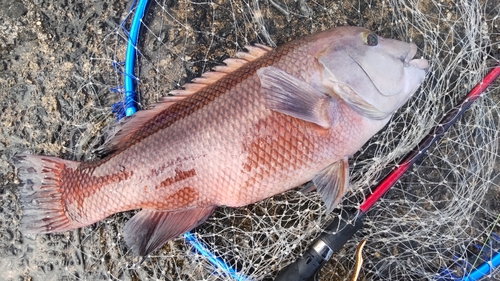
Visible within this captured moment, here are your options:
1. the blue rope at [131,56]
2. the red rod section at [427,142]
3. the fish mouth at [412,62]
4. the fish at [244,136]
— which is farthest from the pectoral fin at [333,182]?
the blue rope at [131,56]

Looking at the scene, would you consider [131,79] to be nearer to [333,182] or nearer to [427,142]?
[333,182]

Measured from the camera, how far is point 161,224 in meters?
1.79

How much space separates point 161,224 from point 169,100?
1.78ft

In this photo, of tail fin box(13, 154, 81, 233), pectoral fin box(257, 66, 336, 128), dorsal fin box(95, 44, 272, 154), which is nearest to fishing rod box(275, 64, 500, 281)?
pectoral fin box(257, 66, 336, 128)

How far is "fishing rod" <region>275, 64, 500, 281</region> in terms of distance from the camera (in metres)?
1.81

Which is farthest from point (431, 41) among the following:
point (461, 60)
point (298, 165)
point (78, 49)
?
point (78, 49)

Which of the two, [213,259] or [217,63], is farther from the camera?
[217,63]

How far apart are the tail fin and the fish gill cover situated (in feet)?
0.75

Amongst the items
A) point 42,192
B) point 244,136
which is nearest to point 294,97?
point 244,136

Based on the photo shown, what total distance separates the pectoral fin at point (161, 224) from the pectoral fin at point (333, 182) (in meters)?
0.51

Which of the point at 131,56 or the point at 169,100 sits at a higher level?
the point at 131,56

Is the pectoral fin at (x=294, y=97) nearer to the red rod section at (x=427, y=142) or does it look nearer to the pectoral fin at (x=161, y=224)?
the red rod section at (x=427, y=142)

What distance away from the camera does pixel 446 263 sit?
211cm

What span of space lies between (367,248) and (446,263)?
1.34ft
